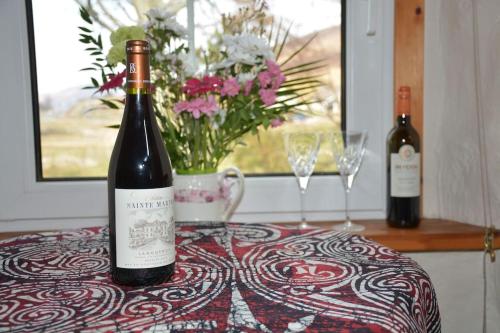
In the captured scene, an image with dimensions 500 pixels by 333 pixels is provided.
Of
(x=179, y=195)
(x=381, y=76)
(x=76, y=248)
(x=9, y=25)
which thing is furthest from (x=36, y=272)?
(x=381, y=76)

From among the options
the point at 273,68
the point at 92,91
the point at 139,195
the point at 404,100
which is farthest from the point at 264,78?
the point at 92,91

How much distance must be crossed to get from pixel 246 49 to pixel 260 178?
1.58ft

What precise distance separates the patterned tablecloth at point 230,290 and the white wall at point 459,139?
502 mm

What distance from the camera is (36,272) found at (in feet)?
2.19

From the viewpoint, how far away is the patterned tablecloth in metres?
0.49

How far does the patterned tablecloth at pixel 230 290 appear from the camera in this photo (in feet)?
1.59

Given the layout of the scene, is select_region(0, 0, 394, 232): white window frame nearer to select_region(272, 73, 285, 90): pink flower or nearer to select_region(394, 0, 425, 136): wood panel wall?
select_region(394, 0, 425, 136): wood panel wall

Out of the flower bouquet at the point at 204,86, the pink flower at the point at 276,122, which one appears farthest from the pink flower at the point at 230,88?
the pink flower at the point at 276,122

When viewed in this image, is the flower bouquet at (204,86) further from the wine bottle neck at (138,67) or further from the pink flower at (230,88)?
the wine bottle neck at (138,67)

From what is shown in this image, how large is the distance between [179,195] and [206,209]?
6 centimetres

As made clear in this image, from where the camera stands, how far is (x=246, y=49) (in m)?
0.98

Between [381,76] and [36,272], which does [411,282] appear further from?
[381,76]

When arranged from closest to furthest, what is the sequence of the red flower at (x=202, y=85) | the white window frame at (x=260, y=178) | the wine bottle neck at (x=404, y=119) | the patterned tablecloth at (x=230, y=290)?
the patterned tablecloth at (x=230, y=290)
the red flower at (x=202, y=85)
the wine bottle neck at (x=404, y=119)
the white window frame at (x=260, y=178)

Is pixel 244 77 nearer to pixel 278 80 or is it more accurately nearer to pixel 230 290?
pixel 278 80
